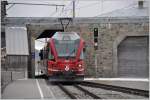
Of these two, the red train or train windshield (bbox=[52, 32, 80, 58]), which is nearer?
the red train

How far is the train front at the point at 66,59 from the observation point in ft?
103

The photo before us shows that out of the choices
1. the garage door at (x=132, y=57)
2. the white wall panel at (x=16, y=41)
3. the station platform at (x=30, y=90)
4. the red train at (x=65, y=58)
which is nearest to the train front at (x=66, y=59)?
the red train at (x=65, y=58)

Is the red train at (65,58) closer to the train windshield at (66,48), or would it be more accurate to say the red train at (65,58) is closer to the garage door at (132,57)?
the train windshield at (66,48)

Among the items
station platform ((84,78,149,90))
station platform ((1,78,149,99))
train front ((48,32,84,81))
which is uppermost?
train front ((48,32,84,81))

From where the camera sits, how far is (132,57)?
45.3 m

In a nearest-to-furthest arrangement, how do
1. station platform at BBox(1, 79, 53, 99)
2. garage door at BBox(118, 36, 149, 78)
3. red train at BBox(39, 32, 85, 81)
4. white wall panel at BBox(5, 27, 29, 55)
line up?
station platform at BBox(1, 79, 53, 99) < red train at BBox(39, 32, 85, 81) < white wall panel at BBox(5, 27, 29, 55) < garage door at BBox(118, 36, 149, 78)

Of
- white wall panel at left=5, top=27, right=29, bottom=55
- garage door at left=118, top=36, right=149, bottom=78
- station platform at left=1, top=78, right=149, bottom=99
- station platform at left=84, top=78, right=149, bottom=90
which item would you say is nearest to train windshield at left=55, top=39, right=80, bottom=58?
station platform at left=1, top=78, right=149, bottom=99

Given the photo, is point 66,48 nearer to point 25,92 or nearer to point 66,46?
point 66,46

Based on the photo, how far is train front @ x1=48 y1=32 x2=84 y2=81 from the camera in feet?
103

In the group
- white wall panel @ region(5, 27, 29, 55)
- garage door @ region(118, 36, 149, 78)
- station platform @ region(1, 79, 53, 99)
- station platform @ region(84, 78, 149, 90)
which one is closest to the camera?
station platform @ region(1, 79, 53, 99)

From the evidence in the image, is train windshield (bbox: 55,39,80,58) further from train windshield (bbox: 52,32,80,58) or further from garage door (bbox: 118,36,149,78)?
garage door (bbox: 118,36,149,78)

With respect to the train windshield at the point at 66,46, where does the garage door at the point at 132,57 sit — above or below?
below

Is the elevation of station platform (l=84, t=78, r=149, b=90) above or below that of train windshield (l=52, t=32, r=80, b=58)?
Answer: below

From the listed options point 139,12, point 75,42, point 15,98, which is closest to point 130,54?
point 139,12
